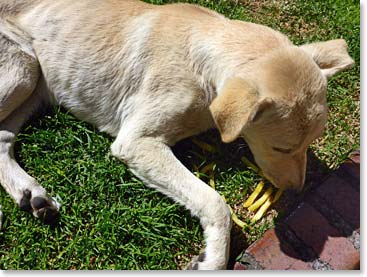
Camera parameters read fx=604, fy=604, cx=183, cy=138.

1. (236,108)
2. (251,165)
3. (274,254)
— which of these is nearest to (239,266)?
(274,254)

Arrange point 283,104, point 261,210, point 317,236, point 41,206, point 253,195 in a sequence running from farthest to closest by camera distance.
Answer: point 253,195 < point 261,210 < point 41,206 < point 317,236 < point 283,104

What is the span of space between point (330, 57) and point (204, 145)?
1406mm

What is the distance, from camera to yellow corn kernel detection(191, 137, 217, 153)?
5.59 metres

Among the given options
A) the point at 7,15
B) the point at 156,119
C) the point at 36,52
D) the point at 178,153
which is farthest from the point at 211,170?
the point at 7,15

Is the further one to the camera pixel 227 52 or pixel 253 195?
pixel 253 195

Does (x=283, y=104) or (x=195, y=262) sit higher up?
(x=283, y=104)

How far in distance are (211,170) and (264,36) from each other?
52.0 inches

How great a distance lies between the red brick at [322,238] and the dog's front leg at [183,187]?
0.57 meters

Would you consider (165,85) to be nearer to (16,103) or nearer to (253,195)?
(253,195)

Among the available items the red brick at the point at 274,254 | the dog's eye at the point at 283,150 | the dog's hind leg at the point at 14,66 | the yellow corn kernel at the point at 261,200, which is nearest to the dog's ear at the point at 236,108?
the dog's eye at the point at 283,150

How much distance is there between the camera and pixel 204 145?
5.61 metres

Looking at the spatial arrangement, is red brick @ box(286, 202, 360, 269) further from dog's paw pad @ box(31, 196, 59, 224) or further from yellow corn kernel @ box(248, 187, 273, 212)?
dog's paw pad @ box(31, 196, 59, 224)

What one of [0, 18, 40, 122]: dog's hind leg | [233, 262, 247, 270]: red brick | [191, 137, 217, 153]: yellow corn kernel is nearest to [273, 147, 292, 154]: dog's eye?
[191, 137, 217, 153]: yellow corn kernel

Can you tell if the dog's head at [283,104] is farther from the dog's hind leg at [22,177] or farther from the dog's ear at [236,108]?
the dog's hind leg at [22,177]
